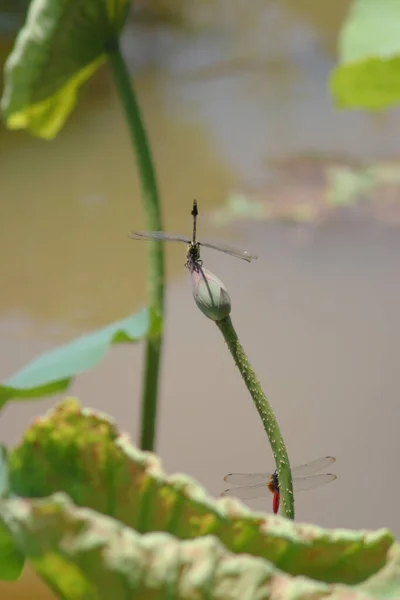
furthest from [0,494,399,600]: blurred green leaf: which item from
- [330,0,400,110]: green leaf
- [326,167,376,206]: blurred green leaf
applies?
[326,167,376,206]: blurred green leaf

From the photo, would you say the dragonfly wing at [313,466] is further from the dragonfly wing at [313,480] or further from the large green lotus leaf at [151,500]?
the large green lotus leaf at [151,500]

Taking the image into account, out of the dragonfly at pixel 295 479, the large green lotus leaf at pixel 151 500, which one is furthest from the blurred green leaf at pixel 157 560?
the dragonfly at pixel 295 479

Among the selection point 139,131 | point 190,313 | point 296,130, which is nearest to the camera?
point 139,131

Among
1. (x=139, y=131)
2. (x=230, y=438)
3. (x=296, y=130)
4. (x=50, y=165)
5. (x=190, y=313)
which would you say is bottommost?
(x=139, y=131)

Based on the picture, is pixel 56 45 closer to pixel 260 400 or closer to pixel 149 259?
pixel 149 259

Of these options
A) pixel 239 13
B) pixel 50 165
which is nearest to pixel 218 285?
pixel 50 165

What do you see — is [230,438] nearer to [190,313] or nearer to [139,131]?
[190,313]
